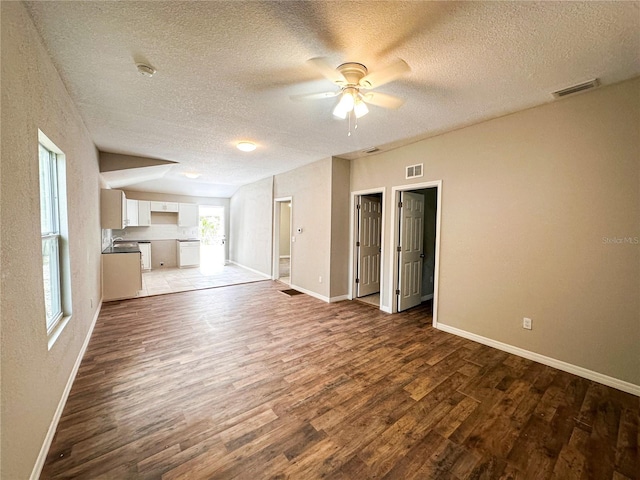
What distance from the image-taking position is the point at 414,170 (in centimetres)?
383

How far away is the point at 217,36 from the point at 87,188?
110 inches

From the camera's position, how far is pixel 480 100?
253 cm

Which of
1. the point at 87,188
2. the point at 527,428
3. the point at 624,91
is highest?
the point at 624,91

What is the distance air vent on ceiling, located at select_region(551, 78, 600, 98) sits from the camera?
219 centimetres

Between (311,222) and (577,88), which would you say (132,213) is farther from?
(577,88)

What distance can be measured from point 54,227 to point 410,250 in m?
4.49

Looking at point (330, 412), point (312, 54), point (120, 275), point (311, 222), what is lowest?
point (330, 412)

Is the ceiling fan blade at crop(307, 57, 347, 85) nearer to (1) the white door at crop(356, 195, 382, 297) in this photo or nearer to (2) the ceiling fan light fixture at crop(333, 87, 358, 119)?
(2) the ceiling fan light fixture at crop(333, 87, 358, 119)

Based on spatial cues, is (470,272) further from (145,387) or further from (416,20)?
(145,387)

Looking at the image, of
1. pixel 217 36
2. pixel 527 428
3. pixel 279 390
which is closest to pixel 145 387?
pixel 279 390

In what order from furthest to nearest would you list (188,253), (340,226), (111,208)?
1. (188,253)
2. (340,226)
3. (111,208)

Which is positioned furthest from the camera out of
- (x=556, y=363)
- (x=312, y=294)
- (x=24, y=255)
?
(x=312, y=294)

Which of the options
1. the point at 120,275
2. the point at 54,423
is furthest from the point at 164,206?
the point at 54,423

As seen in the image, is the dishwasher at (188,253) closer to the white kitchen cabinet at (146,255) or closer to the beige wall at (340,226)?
the white kitchen cabinet at (146,255)
